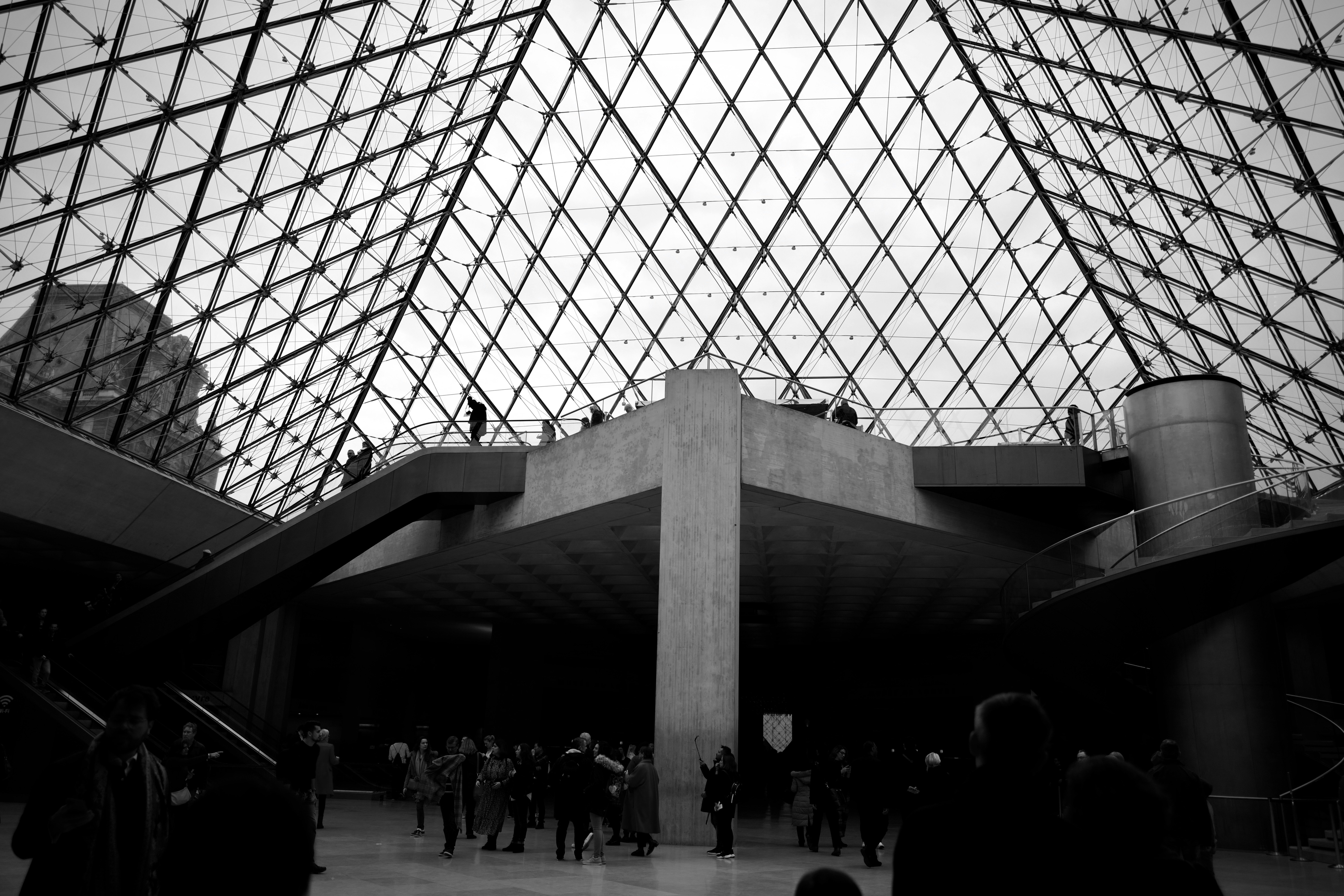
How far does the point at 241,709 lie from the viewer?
103 feet

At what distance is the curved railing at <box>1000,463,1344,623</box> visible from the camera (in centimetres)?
1659

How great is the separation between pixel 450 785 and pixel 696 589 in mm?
5569

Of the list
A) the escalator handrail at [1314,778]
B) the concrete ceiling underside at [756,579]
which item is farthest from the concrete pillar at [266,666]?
the escalator handrail at [1314,778]

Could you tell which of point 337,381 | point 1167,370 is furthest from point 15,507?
point 1167,370

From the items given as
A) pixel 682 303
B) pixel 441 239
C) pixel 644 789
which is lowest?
pixel 644 789

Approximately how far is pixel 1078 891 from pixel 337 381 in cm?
3616

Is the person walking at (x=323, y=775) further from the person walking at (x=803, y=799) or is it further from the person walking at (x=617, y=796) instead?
the person walking at (x=803, y=799)

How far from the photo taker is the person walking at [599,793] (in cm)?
1252

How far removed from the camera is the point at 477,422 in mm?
24000

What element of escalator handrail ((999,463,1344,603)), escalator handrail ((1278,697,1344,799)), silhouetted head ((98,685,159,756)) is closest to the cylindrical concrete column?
escalator handrail ((999,463,1344,603))

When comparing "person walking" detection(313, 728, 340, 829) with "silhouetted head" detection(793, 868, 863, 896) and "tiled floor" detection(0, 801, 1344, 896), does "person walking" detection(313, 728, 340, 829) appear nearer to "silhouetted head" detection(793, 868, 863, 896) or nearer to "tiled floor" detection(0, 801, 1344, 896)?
"tiled floor" detection(0, 801, 1344, 896)

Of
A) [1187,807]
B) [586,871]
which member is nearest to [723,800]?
[586,871]

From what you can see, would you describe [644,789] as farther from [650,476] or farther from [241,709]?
[241,709]

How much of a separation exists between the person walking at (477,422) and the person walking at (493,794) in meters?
10.8
